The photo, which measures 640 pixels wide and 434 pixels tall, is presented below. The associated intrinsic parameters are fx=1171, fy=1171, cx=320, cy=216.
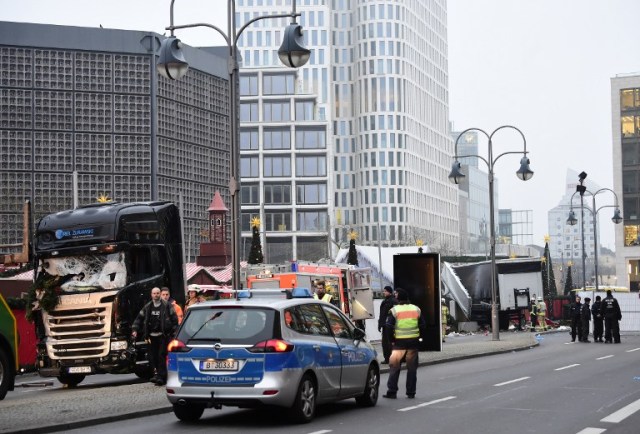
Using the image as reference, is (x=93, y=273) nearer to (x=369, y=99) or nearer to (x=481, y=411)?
(x=481, y=411)

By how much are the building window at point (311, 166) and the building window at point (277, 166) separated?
1424 mm

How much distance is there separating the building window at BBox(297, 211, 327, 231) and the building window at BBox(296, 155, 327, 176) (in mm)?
4987

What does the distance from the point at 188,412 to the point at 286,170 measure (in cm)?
13345

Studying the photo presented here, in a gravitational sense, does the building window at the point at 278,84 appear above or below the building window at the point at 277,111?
above

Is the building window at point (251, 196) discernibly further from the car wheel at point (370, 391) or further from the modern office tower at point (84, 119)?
the car wheel at point (370, 391)

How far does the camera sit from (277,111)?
150 m

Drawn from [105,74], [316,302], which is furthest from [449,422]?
[105,74]

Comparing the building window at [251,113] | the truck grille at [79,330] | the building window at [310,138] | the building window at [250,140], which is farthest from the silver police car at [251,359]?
the building window at [251,113]

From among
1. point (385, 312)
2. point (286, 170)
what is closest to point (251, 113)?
point (286, 170)

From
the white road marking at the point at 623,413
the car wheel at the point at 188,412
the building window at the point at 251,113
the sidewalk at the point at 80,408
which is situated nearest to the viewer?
the sidewalk at the point at 80,408

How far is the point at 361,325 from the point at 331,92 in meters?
141

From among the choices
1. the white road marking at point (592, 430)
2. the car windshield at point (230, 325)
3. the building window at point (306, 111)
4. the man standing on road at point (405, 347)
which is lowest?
the white road marking at point (592, 430)

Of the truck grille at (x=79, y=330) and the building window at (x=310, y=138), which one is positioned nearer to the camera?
the truck grille at (x=79, y=330)

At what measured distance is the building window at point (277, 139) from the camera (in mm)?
148875
